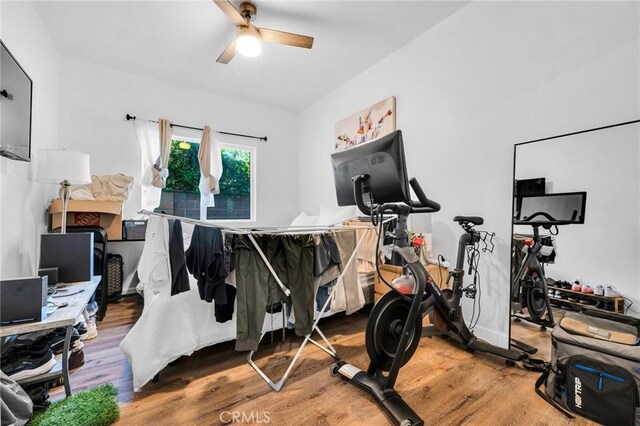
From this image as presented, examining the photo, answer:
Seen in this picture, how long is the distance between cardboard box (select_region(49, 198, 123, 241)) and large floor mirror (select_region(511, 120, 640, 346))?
3938 mm

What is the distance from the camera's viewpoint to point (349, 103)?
12.7ft

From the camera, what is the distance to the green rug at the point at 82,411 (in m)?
1.37

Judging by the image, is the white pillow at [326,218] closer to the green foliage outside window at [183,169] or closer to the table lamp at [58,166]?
the green foliage outside window at [183,169]

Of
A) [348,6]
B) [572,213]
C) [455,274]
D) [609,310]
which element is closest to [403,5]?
[348,6]

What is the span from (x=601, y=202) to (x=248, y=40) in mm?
2905

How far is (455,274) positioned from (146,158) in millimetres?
3927

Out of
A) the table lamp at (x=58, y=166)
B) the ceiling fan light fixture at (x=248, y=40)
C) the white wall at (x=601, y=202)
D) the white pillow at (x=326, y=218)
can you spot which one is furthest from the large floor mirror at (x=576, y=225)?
the table lamp at (x=58, y=166)

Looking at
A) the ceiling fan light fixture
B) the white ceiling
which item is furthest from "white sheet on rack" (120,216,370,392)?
the white ceiling

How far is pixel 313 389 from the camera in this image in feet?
5.65

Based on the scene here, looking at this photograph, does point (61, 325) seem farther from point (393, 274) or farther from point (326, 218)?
point (326, 218)

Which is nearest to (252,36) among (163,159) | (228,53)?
(228,53)

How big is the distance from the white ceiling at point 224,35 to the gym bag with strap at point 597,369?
2737 mm

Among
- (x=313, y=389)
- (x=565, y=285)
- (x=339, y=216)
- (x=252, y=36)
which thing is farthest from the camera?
(x=339, y=216)

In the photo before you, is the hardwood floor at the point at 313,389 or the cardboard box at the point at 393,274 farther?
the cardboard box at the point at 393,274
